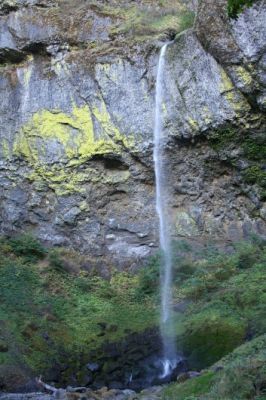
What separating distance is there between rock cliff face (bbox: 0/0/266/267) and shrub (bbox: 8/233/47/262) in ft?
2.61

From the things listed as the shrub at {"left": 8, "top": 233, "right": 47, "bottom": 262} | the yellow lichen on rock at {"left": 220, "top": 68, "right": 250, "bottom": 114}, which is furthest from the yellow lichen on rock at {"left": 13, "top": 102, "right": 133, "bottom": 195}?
the yellow lichen on rock at {"left": 220, "top": 68, "right": 250, "bottom": 114}

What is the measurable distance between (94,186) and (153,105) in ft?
11.9

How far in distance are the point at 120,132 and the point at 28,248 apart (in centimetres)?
526

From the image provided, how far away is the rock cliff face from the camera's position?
1964 cm

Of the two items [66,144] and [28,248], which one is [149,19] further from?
[28,248]

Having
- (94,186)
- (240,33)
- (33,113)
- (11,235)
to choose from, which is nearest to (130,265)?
(94,186)

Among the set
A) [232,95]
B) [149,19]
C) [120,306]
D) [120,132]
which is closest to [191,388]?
[120,306]

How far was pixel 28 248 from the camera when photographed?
2008cm

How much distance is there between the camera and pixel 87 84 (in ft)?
70.4

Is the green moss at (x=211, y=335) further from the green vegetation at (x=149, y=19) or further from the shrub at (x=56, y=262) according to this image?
the green vegetation at (x=149, y=19)

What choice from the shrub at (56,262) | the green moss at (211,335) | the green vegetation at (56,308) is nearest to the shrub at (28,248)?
the green vegetation at (56,308)

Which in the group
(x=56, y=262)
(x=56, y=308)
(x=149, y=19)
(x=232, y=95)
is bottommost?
(x=56, y=308)

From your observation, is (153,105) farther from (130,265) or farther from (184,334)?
(184,334)

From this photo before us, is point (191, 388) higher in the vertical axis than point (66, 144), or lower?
lower
